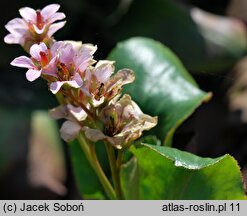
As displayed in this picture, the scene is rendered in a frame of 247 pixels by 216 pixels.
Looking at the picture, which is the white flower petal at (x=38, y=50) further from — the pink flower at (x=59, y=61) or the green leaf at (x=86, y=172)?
the green leaf at (x=86, y=172)

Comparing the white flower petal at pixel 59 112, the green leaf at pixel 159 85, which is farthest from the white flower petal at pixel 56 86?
the green leaf at pixel 159 85

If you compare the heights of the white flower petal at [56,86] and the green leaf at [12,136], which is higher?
the white flower petal at [56,86]

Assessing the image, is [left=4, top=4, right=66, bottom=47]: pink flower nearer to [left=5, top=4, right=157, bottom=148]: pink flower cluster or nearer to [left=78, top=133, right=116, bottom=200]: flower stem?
[left=5, top=4, right=157, bottom=148]: pink flower cluster

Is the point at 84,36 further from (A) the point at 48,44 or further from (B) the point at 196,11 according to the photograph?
(A) the point at 48,44

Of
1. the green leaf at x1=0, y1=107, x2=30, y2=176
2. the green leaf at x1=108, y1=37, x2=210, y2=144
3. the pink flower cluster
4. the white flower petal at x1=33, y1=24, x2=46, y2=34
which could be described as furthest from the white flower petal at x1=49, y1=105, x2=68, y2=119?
the green leaf at x1=0, y1=107, x2=30, y2=176

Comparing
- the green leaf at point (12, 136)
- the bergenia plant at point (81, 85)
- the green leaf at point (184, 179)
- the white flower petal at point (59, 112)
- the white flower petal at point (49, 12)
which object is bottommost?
the green leaf at point (12, 136)

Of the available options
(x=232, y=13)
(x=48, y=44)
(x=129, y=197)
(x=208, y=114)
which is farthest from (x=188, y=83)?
(x=232, y=13)

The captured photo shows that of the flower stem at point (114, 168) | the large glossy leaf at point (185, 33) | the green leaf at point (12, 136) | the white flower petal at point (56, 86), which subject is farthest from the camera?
the large glossy leaf at point (185, 33)
